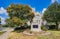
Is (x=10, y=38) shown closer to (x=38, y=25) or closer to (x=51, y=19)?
(x=38, y=25)

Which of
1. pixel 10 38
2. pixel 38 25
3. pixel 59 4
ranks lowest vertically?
pixel 10 38

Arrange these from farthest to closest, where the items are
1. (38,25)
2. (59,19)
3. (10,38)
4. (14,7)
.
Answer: (59,19), (14,7), (38,25), (10,38)

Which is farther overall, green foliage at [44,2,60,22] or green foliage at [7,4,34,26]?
green foliage at [44,2,60,22]

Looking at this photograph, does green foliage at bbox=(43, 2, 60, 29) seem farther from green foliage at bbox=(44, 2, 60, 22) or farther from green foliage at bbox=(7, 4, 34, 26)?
green foliage at bbox=(7, 4, 34, 26)

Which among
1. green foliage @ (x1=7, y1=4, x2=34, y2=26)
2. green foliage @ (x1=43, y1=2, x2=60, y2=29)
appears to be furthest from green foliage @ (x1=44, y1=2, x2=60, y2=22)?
green foliage @ (x1=7, y1=4, x2=34, y2=26)

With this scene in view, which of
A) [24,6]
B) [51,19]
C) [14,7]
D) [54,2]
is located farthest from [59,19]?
[14,7]

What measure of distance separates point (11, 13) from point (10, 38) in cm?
1098

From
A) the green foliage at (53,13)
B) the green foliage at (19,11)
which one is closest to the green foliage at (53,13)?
the green foliage at (53,13)

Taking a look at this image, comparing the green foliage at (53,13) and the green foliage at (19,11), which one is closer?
the green foliage at (19,11)

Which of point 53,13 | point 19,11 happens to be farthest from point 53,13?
point 19,11

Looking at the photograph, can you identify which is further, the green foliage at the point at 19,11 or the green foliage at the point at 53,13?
the green foliage at the point at 53,13

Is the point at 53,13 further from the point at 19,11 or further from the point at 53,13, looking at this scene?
the point at 19,11

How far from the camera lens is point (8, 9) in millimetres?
31422

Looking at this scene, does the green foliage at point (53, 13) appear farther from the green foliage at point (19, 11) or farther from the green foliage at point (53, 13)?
the green foliage at point (19, 11)
